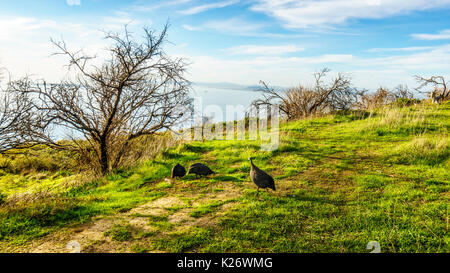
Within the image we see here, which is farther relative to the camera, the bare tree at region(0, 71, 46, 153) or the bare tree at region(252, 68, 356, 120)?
the bare tree at region(252, 68, 356, 120)

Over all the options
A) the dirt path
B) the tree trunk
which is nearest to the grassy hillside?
the dirt path

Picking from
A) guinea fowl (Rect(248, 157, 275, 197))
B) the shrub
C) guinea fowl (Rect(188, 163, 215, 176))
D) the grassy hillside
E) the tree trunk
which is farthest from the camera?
the tree trunk

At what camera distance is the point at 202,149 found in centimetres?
1148

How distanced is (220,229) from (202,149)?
723cm

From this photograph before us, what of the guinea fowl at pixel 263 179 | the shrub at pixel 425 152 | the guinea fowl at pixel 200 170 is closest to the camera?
the guinea fowl at pixel 263 179

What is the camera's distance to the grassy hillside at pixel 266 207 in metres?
3.97

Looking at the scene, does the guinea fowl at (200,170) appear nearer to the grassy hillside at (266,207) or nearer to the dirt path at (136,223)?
the grassy hillside at (266,207)

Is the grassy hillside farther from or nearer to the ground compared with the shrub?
nearer to the ground

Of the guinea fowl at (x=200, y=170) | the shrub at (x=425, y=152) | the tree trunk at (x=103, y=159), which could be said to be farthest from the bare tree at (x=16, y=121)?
the shrub at (x=425, y=152)

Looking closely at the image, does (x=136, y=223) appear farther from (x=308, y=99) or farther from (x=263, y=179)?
(x=308, y=99)

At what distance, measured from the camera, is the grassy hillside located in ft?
13.0

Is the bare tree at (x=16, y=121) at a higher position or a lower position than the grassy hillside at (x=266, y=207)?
higher

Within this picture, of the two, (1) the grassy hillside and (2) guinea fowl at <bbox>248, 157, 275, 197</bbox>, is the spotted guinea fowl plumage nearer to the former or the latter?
(2) guinea fowl at <bbox>248, 157, 275, 197</bbox>
